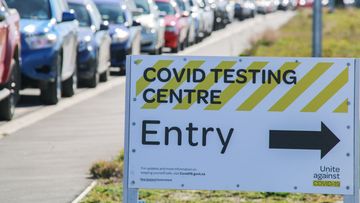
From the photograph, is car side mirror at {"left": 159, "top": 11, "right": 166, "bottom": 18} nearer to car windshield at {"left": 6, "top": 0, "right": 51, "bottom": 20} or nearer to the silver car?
the silver car

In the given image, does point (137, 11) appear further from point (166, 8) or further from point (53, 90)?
point (53, 90)

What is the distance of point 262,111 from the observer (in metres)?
8.34

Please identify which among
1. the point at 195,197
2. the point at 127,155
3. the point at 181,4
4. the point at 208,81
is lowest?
the point at 195,197

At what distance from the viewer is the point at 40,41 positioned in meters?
19.1

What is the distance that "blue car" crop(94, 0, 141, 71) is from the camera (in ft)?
87.9

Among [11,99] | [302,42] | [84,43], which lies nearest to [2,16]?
[11,99]

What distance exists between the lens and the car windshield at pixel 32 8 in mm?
19906

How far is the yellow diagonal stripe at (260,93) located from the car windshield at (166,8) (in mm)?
28413

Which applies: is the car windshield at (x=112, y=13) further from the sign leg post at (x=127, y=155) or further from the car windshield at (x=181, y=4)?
the sign leg post at (x=127, y=155)

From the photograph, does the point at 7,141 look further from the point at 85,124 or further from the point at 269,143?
the point at 269,143

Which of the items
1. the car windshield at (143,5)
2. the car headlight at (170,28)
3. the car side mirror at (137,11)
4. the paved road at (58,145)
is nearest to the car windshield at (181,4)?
the car headlight at (170,28)

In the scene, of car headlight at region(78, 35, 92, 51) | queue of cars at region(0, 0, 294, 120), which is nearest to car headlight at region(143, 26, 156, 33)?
queue of cars at region(0, 0, 294, 120)

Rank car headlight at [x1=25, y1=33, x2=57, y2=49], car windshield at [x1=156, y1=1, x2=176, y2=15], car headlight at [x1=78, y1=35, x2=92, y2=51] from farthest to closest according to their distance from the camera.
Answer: car windshield at [x1=156, y1=1, x2=176, y2=15]
car headlight at [x1=78, y1=35, x2=92, y2=51]
car headlight at [x1=25, y1=33, x2=57, y2=49]

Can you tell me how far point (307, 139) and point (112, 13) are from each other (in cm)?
1985
